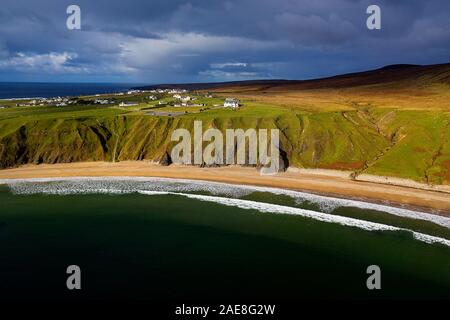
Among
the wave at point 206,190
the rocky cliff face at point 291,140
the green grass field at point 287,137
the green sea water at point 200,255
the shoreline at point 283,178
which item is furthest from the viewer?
the rocky cliff face at point 291,140

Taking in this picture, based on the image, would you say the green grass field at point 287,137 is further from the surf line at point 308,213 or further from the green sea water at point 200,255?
the green sea water at point 200,255

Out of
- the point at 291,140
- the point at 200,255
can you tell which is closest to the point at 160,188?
the point at 200,255

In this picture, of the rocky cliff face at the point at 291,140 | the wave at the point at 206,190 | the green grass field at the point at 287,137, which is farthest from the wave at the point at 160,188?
the green grass field at the point at 287,137

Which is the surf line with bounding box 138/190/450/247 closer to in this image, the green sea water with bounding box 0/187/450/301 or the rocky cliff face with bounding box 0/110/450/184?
the green sea water with bounding box 0/187/450/301

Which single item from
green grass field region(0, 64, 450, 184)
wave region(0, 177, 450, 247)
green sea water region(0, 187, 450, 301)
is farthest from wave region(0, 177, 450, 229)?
green grass field region(0, 64, 450, 184)

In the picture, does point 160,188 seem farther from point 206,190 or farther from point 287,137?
point 287,137

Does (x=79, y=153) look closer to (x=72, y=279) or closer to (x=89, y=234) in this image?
(x=89, y=234)
